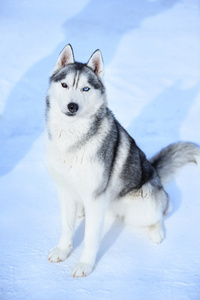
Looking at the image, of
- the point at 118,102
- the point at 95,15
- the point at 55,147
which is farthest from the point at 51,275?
the point at 95,15

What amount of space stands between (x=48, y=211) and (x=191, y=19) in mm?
7344

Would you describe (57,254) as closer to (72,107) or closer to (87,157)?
(87,157)

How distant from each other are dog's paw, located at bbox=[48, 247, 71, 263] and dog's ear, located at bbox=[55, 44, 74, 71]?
174cm

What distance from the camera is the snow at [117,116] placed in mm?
3209

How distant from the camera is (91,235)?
3158 mm

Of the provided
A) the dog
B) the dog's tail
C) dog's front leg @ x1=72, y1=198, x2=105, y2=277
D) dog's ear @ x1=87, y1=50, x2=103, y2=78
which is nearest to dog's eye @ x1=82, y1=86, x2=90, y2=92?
the dog

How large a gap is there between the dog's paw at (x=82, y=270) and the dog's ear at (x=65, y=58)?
1825mm

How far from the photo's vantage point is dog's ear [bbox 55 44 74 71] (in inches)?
126

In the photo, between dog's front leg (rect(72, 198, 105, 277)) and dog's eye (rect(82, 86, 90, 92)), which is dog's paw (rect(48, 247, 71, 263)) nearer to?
dog's front leg (rect(72, 198, 105, 277))

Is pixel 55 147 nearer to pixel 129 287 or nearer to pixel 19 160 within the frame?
pixel 129 287

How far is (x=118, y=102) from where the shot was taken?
21.8 feet

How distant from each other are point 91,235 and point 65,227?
37 cm

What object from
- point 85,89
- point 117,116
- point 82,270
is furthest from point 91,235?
point 117,116

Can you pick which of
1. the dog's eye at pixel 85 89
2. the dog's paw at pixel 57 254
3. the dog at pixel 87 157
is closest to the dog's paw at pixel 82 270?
the dog at pixel 87 157
